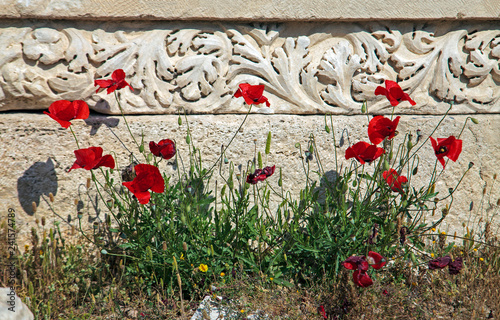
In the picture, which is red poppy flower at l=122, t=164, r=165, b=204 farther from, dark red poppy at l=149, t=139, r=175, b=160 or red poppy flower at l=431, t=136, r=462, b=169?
red poppy flower at l=431, t=136, r=462, b=169

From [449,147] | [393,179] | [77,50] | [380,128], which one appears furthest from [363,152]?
[77,50]

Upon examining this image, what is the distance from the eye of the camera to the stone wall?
7.70 ft

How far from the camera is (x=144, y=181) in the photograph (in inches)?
70.3

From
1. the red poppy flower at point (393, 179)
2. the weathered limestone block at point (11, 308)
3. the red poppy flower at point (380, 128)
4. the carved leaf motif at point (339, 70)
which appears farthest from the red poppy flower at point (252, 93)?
the weathered limestone block at point (11, 308)

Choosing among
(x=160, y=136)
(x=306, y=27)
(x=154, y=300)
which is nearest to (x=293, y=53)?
(x=306, y=27)

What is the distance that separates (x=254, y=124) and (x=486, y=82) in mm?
1760

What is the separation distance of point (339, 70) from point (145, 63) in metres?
1.30

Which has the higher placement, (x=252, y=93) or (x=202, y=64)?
(x=202, y=64)

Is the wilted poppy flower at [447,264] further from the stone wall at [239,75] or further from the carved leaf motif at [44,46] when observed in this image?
the carved leaf motif at [44,46]

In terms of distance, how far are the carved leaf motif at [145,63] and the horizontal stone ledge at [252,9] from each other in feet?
0.48

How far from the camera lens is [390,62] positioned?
2.73 m

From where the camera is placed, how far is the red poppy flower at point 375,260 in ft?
5.75

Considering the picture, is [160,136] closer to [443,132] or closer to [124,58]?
[124,58]

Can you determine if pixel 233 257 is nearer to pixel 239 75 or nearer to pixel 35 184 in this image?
pixel 239 75
